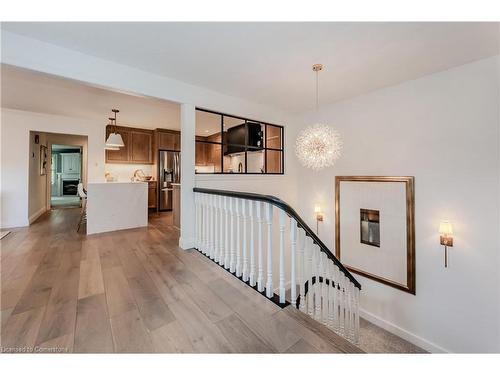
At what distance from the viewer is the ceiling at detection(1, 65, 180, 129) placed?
3.05 meters

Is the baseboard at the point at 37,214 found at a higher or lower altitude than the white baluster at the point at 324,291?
higher

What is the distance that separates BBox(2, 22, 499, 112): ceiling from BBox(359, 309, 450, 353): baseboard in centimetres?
365

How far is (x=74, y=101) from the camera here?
12.5 feet

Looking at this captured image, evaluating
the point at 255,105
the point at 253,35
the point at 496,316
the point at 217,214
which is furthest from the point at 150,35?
the point at 496,316

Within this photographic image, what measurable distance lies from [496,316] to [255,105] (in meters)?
4.34

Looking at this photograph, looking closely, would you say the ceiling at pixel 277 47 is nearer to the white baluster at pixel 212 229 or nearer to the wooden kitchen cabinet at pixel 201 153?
the white baluster at pixel 212 229

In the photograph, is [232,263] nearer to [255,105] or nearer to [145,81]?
[145,81]

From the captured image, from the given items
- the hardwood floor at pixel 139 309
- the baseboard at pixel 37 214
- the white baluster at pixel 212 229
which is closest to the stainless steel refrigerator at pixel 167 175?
the baseboard at pixel 37 214

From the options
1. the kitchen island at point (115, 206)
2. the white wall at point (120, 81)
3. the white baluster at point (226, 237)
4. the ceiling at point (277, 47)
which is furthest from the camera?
the kitchen island at point (115, 206)

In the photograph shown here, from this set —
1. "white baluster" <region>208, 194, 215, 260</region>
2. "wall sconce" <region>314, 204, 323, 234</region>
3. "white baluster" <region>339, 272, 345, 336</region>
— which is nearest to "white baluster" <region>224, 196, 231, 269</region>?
"white baluster" <region>208, 194, 215, 260</region>

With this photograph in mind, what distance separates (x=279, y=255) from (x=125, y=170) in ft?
18.5

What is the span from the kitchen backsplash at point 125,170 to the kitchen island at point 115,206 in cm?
229

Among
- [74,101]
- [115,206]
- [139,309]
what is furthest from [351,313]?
[74,101]

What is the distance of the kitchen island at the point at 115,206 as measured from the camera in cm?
364
